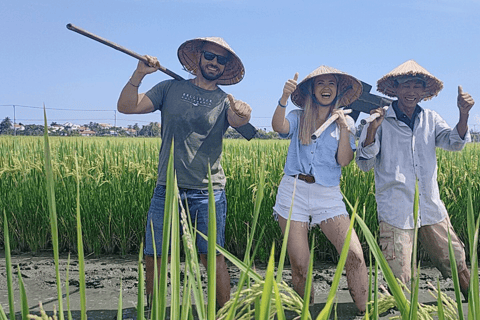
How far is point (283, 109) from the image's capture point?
114 inches

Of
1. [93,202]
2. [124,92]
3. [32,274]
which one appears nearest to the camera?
[124,92]

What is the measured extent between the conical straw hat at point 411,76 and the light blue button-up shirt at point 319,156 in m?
0.44

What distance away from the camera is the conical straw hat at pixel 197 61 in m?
3.20

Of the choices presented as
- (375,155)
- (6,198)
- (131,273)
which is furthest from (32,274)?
(375,155)

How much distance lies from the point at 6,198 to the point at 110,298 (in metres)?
2.17

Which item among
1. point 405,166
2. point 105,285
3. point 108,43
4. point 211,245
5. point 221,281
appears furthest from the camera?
point 105,285

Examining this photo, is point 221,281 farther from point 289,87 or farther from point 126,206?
point 126,206

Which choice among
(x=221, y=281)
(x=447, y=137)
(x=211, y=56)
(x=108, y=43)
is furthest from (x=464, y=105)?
(x=108, y=43)

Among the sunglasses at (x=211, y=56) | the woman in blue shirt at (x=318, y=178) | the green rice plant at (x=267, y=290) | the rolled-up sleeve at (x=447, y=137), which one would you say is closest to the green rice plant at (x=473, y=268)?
the green rice plant at (x=267, y=290)

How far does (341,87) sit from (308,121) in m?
0.36

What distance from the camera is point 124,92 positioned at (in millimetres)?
2883

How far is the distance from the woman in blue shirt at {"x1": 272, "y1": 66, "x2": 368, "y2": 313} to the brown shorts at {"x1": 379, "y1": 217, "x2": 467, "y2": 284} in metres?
0.28

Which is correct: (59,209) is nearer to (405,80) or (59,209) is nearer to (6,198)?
(6,198)

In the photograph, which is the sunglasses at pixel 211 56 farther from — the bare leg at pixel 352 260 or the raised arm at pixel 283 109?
the bare leg at pixel 352 260
